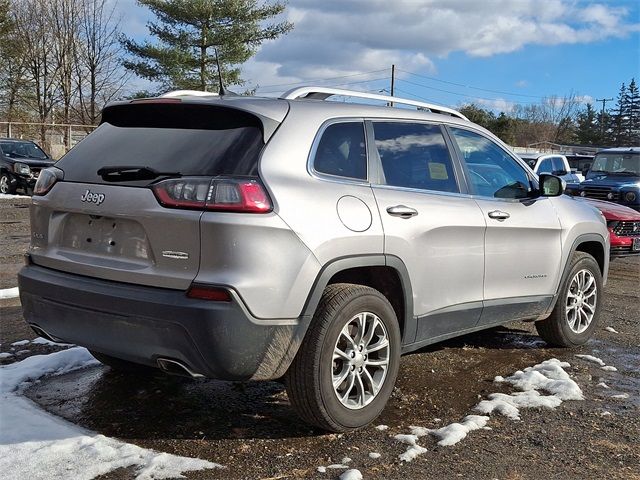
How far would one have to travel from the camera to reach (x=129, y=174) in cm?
352

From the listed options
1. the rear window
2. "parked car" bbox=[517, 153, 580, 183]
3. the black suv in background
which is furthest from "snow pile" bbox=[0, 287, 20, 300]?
"parked car" bbox=[517, 153, 580, 183]

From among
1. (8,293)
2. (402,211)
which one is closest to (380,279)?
(402,211)

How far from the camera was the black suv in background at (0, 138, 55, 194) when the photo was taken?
18312mm

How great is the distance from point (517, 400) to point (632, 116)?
297 ft

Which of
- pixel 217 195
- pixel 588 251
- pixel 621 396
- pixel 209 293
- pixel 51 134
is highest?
pixel 51 134

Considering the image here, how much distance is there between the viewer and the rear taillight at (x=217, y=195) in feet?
10.7

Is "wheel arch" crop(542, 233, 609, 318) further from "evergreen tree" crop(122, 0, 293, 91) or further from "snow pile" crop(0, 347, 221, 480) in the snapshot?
"evergreen tree" crop(122, 0, 293, 91)

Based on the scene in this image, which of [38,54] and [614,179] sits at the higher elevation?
[38,54]

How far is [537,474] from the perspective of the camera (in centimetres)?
333

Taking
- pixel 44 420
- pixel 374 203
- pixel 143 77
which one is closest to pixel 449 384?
pixel 374 203

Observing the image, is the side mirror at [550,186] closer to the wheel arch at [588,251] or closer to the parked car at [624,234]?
the wheel arch at [588,251]

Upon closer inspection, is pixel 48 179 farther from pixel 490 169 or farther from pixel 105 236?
pixel 490 169

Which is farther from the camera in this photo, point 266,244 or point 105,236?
point 105,236

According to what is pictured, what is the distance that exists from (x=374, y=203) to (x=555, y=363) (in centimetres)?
229
